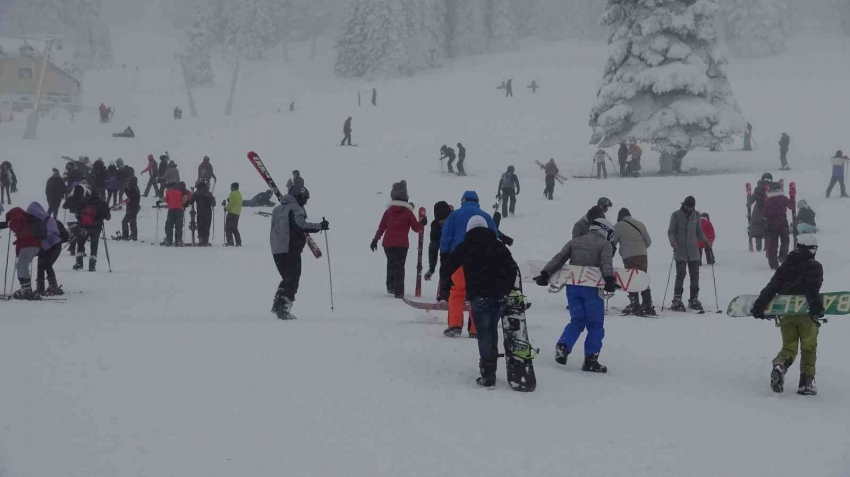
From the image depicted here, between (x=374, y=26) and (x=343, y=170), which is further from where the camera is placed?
(x=374, y=26)

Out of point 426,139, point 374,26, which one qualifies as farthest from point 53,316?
point 374,26

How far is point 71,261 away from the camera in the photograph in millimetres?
19016

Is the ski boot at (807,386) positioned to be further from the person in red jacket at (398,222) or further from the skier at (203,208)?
the skier at (203,208)

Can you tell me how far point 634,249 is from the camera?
13.5m

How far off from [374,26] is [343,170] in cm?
4381

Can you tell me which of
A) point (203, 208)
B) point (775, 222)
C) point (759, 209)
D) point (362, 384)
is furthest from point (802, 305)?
point (203, 208)

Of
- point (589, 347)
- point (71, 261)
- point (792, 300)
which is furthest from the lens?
point (71, 261)

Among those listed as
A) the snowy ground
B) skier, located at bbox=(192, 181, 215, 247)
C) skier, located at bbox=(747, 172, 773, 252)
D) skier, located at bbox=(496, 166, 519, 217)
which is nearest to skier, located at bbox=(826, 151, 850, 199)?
the snowy ground

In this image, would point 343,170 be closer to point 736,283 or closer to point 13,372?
point 736,283

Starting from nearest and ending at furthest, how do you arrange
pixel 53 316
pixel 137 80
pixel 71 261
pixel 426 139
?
pixel 53 316
pixel 71 261
pixel 426 139
pixel 137 80

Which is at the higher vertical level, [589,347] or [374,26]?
[374,26]

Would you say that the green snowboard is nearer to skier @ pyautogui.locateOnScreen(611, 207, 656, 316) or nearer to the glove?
the glove

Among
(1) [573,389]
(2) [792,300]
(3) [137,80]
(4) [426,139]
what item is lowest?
(1) [573,389]

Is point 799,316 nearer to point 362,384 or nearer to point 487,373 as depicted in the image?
point 487,373
